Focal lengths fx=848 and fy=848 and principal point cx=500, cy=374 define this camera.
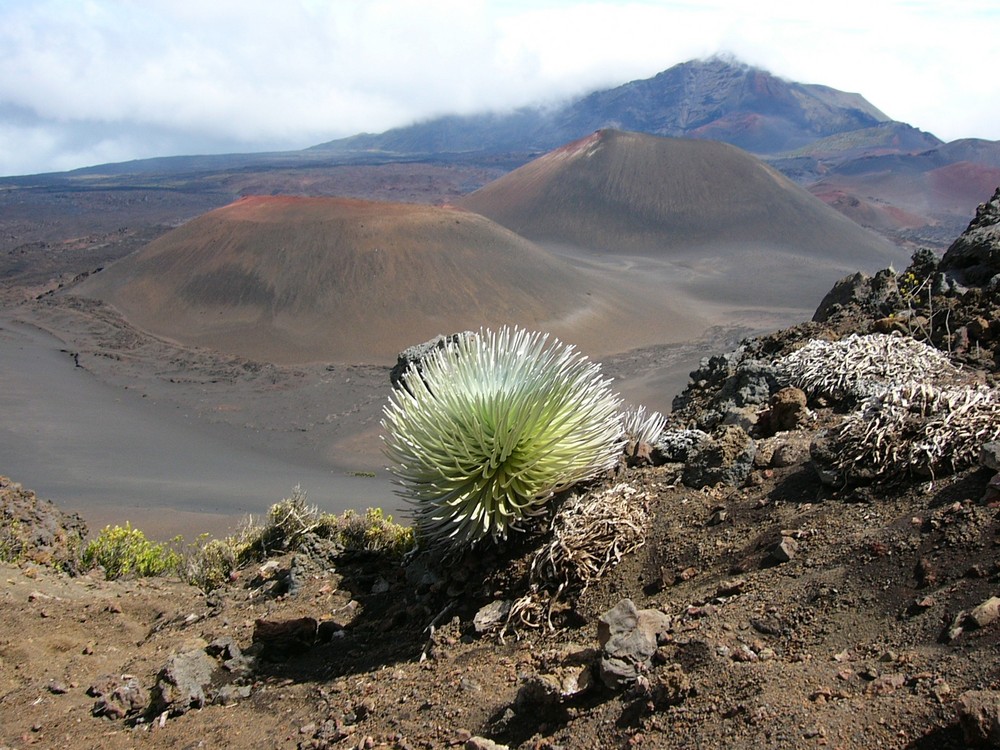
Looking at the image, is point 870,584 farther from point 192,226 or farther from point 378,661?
point 192,226

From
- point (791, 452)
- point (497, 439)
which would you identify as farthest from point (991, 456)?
point (497, 439)

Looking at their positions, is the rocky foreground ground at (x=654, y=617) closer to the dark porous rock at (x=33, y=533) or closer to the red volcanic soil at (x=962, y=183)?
the dark porous rock at (x=33, y=533)

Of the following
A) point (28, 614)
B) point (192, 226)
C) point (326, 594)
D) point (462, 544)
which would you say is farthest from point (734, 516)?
point (192, 226)

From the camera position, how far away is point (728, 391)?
4055mm

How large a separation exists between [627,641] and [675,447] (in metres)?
1.43

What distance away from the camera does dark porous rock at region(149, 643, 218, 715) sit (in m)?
2.71

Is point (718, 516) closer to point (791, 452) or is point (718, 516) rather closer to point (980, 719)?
point (791, 452)

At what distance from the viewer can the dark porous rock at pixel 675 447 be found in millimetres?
3451

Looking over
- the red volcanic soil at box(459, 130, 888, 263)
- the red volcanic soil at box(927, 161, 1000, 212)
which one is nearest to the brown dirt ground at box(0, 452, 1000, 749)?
the red volcanic soil at box(459, 130, 888, 263)

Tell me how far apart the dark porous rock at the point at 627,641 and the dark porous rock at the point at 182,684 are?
4.63ft

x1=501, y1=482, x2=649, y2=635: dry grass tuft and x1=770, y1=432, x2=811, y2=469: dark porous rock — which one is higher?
x1=770, y1=432, x2=811, y2=469: dark porous rock

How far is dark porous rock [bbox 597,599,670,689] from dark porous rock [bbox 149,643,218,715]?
4.63 ft

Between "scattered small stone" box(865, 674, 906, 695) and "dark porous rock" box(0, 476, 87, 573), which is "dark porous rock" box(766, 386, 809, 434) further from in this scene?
"dark porous rock" box(0, 476, 87, 573)

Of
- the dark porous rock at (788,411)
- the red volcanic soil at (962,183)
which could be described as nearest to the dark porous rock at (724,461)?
the dark porous rock at (788,411)
